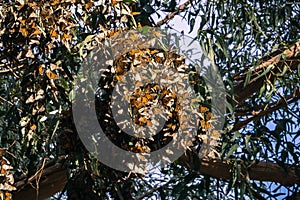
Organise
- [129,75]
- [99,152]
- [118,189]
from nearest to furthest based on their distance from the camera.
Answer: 1. [129,75]
2. [99,152]
3. [118,189]

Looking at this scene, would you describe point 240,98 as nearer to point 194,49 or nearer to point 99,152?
point 194,49

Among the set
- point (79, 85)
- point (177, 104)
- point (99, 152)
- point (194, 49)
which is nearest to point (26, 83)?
point (79, 85)

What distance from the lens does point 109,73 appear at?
1938 millimetres

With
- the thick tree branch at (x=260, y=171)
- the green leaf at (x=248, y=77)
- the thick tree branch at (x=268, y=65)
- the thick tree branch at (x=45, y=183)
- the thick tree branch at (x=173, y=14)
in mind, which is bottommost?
the thick tree branch at (x=45, y=183)

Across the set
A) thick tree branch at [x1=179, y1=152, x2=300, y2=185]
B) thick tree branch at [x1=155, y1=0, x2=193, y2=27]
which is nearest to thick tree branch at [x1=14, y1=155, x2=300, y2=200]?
thick tree branch at [x1=179, y1=152, x2=300, y2=185]

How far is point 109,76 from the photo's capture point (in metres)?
1.94

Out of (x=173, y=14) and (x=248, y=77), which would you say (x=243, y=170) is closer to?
(x=248, y=77)

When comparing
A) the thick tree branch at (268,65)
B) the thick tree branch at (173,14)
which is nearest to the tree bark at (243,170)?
the thick tree branch at (268,65)

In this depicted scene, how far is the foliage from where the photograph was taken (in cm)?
193

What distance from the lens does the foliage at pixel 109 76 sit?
1.93 metres

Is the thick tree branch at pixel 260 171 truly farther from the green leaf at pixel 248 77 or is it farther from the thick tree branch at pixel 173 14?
the thick tree branch at pixel 173 14

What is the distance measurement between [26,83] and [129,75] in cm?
27

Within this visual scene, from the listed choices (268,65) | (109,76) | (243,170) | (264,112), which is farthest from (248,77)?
(109,76)

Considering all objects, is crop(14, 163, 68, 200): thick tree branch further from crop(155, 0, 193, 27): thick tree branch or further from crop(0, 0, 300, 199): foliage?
crop(155, 0, 193, 27): thick tree branch
